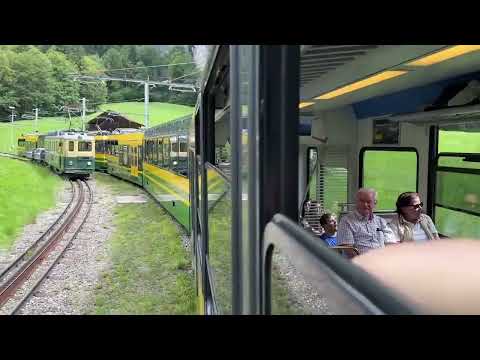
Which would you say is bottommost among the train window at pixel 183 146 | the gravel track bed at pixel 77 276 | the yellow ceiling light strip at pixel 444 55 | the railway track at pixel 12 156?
the gravel track bed at pixel 77 276

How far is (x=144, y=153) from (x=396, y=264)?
18329 mm

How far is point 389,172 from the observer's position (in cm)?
616

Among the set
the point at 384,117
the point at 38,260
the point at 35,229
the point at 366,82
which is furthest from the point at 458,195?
the point at 35,229

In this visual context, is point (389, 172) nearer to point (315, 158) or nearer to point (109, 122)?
point (315, 158)

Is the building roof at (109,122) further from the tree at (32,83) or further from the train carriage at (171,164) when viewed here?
the tree at (32,83)

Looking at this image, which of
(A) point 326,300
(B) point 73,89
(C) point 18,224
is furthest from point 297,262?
(C) point 18,224

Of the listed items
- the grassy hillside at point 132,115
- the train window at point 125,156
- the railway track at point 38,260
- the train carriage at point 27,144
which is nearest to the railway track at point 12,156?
the train carriage at point 27,144

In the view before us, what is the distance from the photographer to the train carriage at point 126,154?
20.3m

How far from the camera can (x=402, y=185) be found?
18.7 ft

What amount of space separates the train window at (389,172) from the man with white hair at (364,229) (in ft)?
5.89

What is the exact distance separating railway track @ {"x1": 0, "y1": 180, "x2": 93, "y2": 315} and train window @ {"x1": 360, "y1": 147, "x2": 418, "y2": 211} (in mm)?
6637

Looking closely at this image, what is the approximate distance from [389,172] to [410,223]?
2.27 m
